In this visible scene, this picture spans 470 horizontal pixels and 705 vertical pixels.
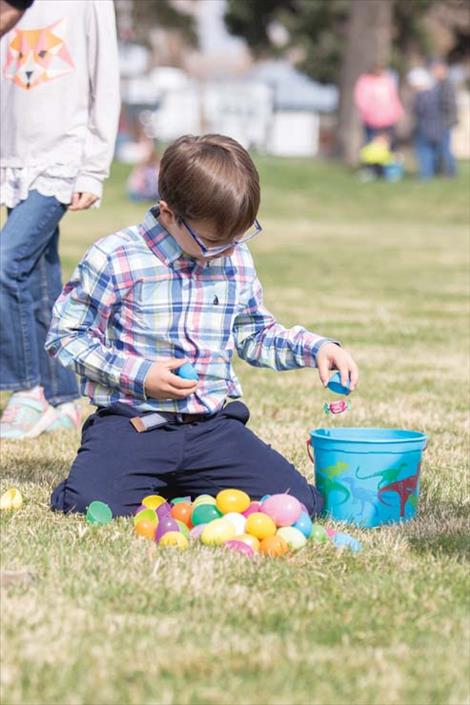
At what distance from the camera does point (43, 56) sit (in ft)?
18.3

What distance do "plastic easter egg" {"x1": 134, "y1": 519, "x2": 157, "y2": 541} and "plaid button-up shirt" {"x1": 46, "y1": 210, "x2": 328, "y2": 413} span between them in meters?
0.42

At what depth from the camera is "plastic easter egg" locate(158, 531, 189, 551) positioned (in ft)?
11.9

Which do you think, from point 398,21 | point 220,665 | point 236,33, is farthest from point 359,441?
point 398,21

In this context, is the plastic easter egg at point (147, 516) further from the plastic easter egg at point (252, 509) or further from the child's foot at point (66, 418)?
the child's foot at point (66, 418)

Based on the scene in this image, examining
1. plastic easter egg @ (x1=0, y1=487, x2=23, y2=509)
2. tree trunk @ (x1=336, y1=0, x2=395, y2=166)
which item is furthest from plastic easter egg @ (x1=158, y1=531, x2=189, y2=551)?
tree trunk @ (x1=336, y1=0, x2=395, y2=166)

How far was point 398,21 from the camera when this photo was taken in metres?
43.6

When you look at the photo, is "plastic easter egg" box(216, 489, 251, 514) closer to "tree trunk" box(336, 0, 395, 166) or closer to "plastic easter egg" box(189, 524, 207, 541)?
"plastic easter egg" box(189, 524, 207, 541)

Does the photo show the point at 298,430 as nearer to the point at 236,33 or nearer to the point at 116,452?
the point at 116,452

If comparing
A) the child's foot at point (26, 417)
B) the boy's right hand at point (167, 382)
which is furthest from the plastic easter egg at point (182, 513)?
the child's foot at point (26, 417)

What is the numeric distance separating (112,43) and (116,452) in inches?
84.8

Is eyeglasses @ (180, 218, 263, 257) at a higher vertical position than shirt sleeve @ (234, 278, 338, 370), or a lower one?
higher

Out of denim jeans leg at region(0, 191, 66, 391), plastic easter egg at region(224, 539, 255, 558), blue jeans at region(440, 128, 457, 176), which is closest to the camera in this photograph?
plastic easter egg at region(224, 539, 255, 558)

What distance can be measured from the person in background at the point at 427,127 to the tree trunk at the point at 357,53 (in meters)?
3.42

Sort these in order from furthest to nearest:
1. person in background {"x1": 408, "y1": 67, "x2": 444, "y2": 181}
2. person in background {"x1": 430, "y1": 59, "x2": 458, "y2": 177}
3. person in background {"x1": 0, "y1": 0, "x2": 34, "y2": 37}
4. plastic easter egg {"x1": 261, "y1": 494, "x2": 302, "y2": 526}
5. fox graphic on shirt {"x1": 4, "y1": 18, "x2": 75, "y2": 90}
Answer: person in background {"x1": 430, "y1": 59, "x2": 458, "y2": 177}, person in background {"x1": 408, "y1": 67, "x2": 444, "y2": 181}, fox graphic on shirt {"x1": 4, "y1": 18, "x2": 75, "y2": 90}, plastic easter egg {"x1": 261, "y1": 494, "x2": 302, "y2": 526}, person in background {"x1": 0, "y1": 0, "x2": 34, "y2": 37}
